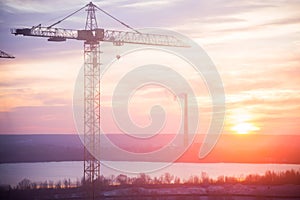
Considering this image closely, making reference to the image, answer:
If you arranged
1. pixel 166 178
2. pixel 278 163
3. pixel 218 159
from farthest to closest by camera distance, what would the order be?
pixel 218 159, pixel 278 163, pixel 166 178

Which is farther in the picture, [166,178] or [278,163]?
[278,163]

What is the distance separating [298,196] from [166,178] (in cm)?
2001

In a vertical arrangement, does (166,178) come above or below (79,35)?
below

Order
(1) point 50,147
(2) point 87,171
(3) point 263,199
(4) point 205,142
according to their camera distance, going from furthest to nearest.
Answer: (4) point 205,142, (1) point 50,147, (2) point 87,171, (3) point 263,199

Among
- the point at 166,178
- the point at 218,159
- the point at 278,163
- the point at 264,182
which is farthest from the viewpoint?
the point at 218,159

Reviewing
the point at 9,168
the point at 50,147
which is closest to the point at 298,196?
the point at 9,168

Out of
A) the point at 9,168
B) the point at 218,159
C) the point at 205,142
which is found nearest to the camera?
the point at 9,168

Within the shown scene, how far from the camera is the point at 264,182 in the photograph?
4491 cm

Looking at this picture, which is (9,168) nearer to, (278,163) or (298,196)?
(278,163)

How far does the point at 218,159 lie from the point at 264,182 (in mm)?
42330

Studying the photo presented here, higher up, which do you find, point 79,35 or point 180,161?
point 79,35

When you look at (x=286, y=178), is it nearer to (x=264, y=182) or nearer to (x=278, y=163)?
(x=264, y=182)

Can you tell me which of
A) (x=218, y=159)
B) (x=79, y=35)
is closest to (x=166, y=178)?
(x=79, y=35)

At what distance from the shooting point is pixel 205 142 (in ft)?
361
